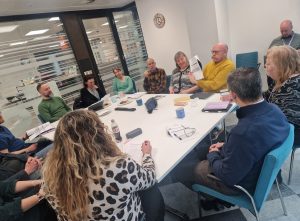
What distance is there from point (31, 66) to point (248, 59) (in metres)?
4.21

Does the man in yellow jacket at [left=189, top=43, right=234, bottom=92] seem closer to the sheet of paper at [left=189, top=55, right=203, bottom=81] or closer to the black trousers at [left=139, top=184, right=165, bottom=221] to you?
the sheet of paper at [left=189, top=55, right=203, bottom=81]

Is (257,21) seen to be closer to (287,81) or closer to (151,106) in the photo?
(287,81)

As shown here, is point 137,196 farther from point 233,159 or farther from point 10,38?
point 10,38

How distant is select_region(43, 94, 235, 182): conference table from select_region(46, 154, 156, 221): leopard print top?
25 cm

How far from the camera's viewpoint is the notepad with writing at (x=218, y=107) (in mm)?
2014

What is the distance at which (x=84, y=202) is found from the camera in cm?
100

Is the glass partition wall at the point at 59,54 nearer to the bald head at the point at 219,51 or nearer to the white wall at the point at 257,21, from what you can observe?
the white wall at the point at 257,21

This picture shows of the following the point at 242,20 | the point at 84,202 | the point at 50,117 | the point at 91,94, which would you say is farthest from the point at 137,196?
the point at 242,20

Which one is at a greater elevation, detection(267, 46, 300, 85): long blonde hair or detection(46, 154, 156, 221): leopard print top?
→ detection(267, 46, 300, 85): long blonde hair

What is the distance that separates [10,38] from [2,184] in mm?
3576

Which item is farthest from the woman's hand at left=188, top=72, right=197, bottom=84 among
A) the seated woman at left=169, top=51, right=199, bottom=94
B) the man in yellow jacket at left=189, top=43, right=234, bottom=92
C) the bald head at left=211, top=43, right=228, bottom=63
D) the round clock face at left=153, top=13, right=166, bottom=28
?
the round clock face at left=153, top=13, right=166, bottom=28

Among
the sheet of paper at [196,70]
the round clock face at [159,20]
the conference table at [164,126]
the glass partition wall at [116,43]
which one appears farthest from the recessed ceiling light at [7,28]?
the sheet of paper at [196,70]

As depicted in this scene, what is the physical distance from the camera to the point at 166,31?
503 cm

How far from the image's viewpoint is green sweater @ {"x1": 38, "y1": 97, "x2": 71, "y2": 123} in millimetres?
3512
